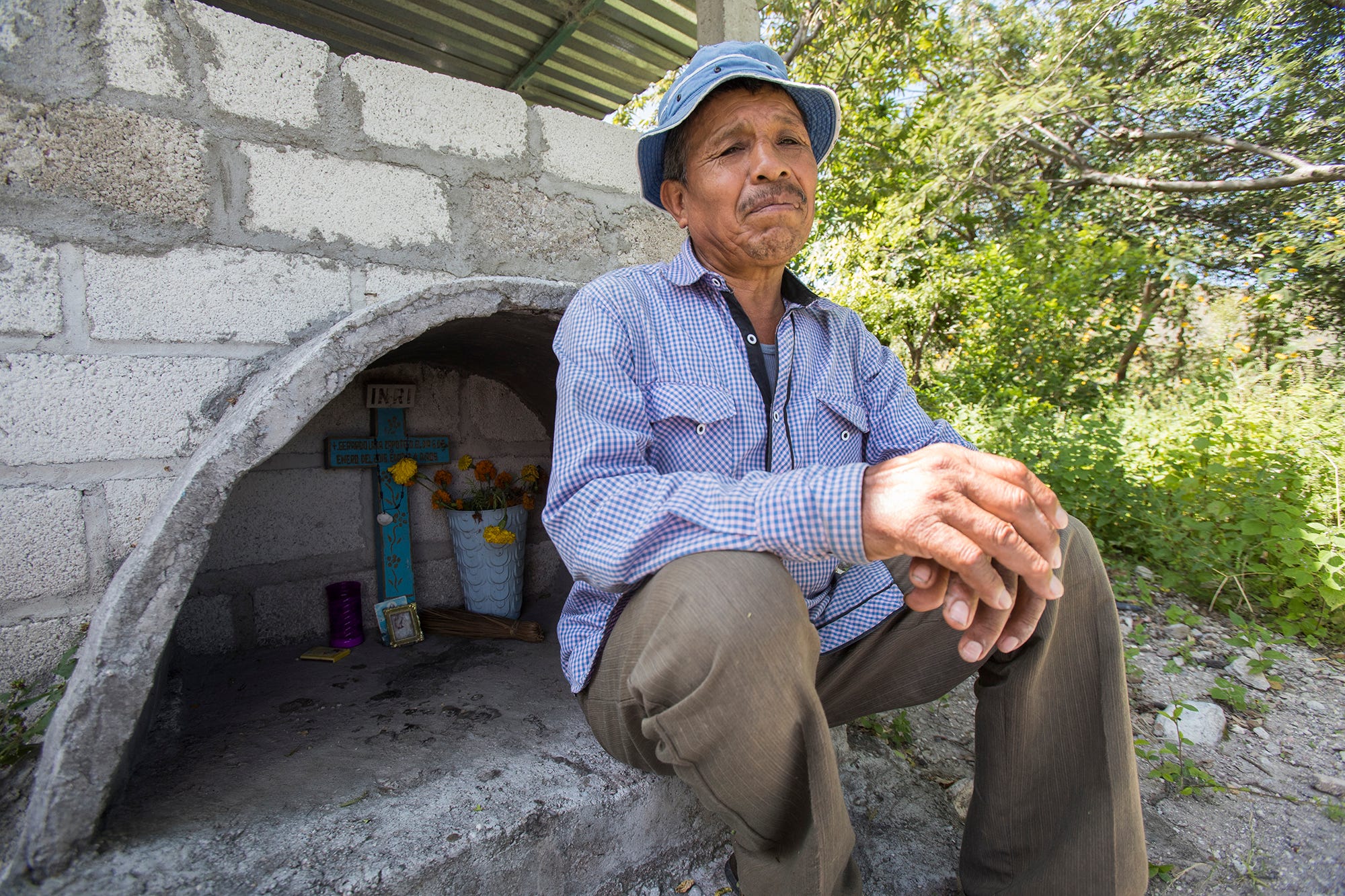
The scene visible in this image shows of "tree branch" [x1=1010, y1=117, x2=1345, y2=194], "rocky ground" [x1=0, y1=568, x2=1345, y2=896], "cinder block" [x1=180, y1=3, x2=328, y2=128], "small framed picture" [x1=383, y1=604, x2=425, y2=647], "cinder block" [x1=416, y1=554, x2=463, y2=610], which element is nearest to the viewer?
"rocky ground" [x1=0, y1=568, x2=1345, y2=896]

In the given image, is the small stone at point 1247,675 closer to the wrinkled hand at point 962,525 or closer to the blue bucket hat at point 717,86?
the wrinkled hand at point 962,525

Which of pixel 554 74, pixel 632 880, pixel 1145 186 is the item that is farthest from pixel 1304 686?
pixel 1145 186

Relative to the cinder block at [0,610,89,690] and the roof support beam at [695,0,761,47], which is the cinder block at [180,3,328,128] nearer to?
the cinder block at [0,610,89,690]

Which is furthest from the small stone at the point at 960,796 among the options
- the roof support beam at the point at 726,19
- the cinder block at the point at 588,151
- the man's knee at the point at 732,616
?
the roof support beam at the point at 726,19

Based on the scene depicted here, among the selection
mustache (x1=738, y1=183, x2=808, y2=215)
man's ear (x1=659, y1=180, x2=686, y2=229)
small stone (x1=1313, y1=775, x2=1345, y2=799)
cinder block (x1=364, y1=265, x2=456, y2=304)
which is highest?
man's ear (x1=659, y1=180, x2=686, y2=229)

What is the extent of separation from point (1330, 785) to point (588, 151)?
9.74 ft

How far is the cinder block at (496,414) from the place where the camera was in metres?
2.73

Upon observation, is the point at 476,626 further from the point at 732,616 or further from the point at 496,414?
the point at 732,616

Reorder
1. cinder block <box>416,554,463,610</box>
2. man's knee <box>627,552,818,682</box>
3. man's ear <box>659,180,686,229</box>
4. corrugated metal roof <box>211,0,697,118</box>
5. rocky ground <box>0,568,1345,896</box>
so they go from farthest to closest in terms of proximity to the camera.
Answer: corrugated metal roof <box>211,0,697,118</box> → cinder block <box>416,554,463,610</box> → man's ear <box>659,180,686,229</box> → rocky ground <box>0,568,1345,896</box> → man's knee <box>627,552,818,682</box>

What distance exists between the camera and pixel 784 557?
115 cm

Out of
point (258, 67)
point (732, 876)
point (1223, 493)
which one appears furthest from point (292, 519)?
point (1223, 493)

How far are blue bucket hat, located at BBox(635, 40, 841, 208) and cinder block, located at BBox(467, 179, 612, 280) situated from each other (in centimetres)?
36

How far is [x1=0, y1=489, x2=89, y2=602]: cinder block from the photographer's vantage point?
1549 mm

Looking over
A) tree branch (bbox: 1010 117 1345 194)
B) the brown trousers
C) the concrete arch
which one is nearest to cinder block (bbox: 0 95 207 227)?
the concrete arch
